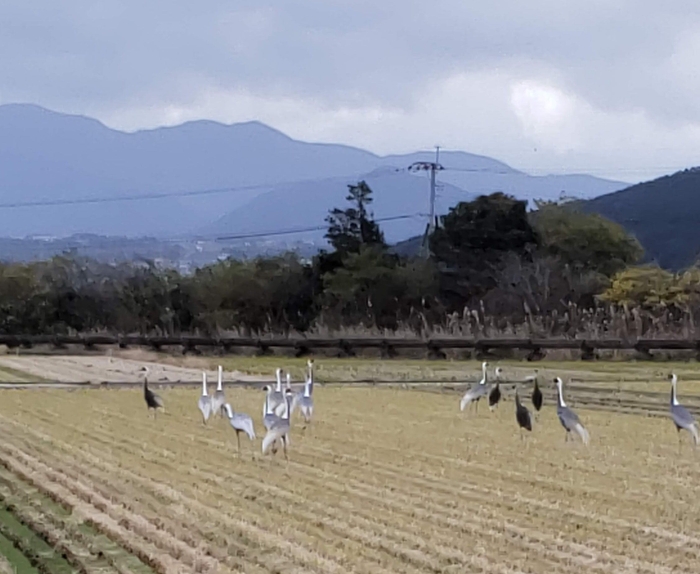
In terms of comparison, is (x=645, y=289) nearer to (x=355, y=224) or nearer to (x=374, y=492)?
(x=355, y=224)

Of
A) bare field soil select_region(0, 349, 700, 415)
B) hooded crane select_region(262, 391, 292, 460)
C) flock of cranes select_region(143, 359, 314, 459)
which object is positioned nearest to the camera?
hooded crane select_region(262, 391, 292, 460)

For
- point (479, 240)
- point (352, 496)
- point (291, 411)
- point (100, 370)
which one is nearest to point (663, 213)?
point (479, 240)

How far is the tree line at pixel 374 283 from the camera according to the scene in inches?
1848

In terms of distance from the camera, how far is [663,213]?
280 ft

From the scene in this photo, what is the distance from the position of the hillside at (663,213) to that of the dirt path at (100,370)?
44254 mm

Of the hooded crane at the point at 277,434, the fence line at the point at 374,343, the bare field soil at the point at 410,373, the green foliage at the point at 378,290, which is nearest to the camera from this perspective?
the hooded crane at the point at 277,434

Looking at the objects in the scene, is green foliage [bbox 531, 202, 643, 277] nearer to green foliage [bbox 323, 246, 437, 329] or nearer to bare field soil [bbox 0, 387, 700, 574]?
green foliage [bbox 323, 246, 437, 329]

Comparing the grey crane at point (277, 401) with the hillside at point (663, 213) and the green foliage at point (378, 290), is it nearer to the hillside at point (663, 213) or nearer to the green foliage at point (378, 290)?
the green foliage at point (378, 290)

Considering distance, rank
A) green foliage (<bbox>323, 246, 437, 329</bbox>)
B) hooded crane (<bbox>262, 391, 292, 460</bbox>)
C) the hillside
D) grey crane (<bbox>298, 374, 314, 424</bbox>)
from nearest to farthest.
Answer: hooded crane (<bbox>262, 391, 292, 460</bbox>) < grey crane (<bbox>298, 374, 314, 424</bbox>) < green foliage (<bbox>323, 246, 437, 329</bbox>) < the hillside

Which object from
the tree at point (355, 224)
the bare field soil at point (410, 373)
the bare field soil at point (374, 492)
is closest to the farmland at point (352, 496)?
the bare field soil at point (374, 492)

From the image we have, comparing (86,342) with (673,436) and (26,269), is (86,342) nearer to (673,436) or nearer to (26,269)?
(26,269)

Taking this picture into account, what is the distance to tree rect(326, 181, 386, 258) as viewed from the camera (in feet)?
181

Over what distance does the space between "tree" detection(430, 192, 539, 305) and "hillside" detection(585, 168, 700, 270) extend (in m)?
24.8

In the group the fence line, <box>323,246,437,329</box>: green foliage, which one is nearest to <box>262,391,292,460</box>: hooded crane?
the fence line
